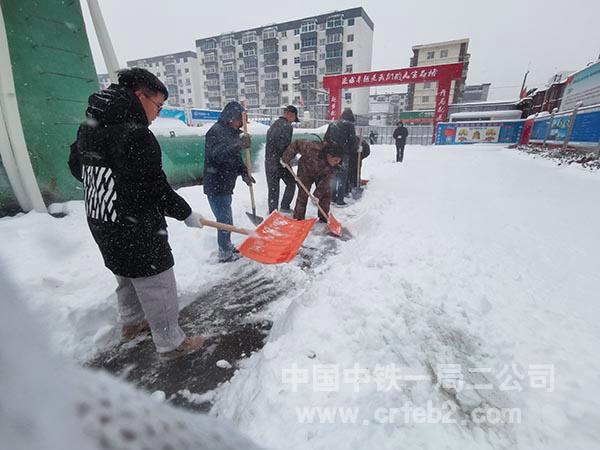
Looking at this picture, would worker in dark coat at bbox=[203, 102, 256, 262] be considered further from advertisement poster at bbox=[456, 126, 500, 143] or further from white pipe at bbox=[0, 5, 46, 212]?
advertisement poster at bbox=[456, 126, 500, 143]

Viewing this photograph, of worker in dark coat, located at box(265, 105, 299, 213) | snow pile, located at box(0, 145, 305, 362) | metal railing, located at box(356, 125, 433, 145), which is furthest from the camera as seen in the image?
metal railing, located at box(356, 125, 433, 145)

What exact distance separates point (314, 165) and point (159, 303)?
Answer: 11.0ft

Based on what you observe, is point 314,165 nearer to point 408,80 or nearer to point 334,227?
point 334,227

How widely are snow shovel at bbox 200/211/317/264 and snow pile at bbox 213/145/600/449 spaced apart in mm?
462

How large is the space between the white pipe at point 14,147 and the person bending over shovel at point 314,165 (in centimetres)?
313

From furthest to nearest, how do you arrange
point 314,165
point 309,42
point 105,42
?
point 309,42
point 314,165
point 105,42

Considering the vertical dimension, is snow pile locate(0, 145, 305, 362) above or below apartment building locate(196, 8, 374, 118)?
below

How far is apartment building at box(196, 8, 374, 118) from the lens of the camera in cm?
4284

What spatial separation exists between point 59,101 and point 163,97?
2.82 m

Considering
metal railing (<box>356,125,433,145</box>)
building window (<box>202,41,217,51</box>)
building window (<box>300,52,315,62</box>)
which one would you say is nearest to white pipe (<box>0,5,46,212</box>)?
metal railing (<box>356,125,433,145</box>)

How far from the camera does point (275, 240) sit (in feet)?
11.8

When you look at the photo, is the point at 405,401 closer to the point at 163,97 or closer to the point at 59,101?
the point at 163,97

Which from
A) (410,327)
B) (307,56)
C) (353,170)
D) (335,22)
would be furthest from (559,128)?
(307,56)

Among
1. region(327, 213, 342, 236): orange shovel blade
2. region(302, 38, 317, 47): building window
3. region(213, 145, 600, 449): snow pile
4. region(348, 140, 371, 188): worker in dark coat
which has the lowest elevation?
region(327, 213, 342, 236): orange shovel blade
